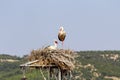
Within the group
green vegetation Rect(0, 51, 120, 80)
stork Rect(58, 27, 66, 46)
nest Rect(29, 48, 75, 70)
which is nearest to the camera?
nest Rect(29, 48, 75, 70)

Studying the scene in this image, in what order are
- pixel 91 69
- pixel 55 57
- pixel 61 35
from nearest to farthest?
pixel 55 57 < pixel 61 35 < pixel 91 69

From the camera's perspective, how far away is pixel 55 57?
A: 672 inches

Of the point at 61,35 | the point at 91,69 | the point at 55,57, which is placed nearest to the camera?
the point at 55,57

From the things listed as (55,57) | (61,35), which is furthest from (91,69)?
(55,57)

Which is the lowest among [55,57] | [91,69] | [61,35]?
[55,57]

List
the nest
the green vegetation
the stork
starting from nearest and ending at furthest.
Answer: the nest → the stork → the green vegetation

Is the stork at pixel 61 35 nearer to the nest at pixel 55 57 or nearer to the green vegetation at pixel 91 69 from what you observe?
the nest at pixel 55 57

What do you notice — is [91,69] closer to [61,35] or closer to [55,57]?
[61,35]

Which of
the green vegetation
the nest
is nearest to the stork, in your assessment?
the nest

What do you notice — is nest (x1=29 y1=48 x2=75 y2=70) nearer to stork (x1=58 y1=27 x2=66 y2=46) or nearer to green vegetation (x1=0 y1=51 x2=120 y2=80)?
stork (x1=58 y1=27 x2=66 y2=46)

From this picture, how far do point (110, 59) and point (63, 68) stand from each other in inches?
5921

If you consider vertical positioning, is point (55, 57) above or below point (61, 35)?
below

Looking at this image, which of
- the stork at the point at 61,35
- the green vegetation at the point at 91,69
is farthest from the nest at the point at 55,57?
the green vegetation at the point at 91,69

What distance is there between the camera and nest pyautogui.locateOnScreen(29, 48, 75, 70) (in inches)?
666
